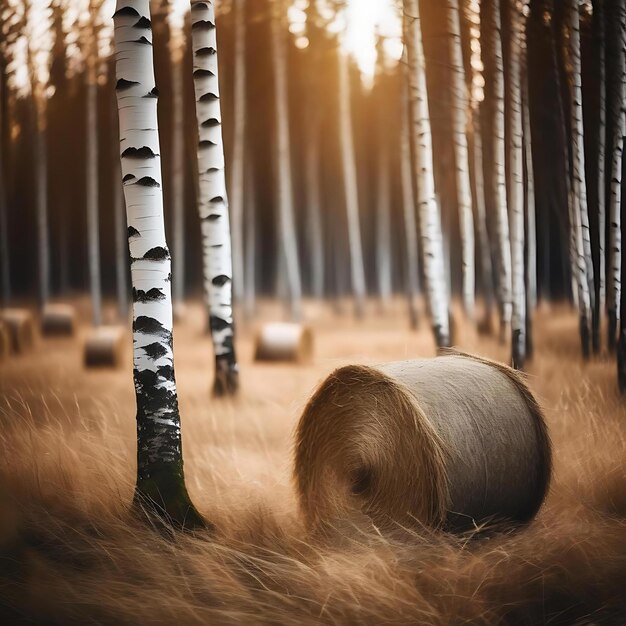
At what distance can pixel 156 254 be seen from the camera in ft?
13.5

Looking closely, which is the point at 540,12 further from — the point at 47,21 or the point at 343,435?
the point at 47,21

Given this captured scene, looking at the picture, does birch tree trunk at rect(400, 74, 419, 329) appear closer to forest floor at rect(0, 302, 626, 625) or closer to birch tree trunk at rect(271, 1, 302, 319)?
birch tree trunk at rect(271, 1, 302, 319)

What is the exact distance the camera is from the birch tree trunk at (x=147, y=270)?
4.08 m

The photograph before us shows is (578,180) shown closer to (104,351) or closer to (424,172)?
(424,172)

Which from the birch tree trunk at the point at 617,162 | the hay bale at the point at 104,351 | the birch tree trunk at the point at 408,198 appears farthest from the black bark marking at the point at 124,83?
the birch tree trunk at the point at 408,198

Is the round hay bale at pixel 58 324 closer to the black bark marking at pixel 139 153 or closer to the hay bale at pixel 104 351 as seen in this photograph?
the hay bale at pixel 104 351

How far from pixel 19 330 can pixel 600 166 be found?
33.6 feet

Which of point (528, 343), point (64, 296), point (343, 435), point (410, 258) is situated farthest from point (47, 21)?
point (64, 296)

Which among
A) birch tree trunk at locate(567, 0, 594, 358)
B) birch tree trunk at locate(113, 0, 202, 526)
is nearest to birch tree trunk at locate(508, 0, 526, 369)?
birch tree trunk at locate(567, 0, 594, 358)

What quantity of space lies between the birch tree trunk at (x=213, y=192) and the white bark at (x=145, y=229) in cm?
215

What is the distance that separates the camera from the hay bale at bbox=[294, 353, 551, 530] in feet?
12.0

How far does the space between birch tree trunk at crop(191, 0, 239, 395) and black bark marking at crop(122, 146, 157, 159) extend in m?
2.45

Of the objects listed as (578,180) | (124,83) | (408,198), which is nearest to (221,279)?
(124,83)

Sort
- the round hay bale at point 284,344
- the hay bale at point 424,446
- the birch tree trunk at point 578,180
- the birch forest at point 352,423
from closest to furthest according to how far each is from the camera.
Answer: the birch forest at point 352,423, the hay bale at point 424,446, the birch tree trunk at point 578,180, the round hay bale at point 284,344
